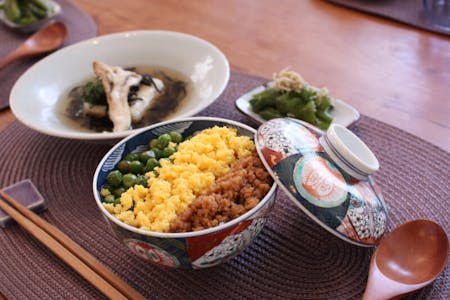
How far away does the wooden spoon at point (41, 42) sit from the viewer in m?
1.50

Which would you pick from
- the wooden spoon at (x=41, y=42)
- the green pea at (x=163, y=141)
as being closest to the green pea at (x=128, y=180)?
the green pea at (x=163, y=141)

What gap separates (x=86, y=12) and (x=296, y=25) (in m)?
0.82

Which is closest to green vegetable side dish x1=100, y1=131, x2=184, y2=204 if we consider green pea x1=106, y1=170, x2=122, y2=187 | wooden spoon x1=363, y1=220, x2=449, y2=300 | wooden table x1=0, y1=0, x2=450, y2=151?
green pea x1=106, y1=170, x2=122, y2=187

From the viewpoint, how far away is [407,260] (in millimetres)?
792

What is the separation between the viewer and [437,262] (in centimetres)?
78

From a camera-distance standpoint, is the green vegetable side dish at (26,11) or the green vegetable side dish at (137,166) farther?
the green vegetable side dish at (26,11)

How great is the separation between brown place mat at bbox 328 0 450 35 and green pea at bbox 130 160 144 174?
1.10m

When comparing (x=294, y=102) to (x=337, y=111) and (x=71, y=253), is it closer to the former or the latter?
(x=337, y=111)

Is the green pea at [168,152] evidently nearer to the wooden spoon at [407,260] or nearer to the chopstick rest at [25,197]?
the chopstick rest at [25,197]

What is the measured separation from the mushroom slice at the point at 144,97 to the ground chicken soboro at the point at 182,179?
342 mm

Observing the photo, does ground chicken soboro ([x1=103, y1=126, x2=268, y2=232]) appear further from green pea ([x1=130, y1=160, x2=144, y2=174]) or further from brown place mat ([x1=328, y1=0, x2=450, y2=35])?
brown place mat ([x1=328, y1=0, x2=450, y2=35])

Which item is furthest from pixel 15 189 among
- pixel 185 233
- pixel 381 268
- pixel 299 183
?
pixel 381 268

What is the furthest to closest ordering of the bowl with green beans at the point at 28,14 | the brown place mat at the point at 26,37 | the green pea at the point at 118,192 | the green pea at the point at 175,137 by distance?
the bowl with green beans at the point at 28,14
the brown place mat at the point at 26,37
the green pea at the point at 175,137
the green pea at the point at 118,192

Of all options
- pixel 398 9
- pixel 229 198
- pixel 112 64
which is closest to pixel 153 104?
pixel 112 64
